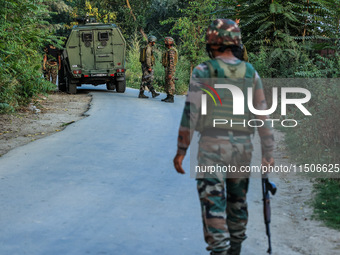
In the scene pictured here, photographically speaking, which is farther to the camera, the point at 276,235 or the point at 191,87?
the point at 276,235

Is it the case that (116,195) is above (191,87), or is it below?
below

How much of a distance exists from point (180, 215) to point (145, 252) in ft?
3.67

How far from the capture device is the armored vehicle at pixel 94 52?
19.9 metres

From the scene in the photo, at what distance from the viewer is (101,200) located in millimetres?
6309

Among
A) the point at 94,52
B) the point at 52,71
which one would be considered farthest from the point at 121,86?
the point at 52,71

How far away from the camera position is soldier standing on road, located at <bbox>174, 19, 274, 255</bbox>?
12.9 feet

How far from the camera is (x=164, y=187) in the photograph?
6.91m

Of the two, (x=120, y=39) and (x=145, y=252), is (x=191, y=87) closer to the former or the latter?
(x=145, y=252)

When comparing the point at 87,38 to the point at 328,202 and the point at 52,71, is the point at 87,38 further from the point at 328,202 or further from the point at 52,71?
the point at 328,202

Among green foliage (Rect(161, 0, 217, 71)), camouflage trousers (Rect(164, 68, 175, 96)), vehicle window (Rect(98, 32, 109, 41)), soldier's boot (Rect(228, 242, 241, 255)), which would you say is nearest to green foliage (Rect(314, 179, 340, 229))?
soldier's boot (Rect(228, 242, 241, 255))

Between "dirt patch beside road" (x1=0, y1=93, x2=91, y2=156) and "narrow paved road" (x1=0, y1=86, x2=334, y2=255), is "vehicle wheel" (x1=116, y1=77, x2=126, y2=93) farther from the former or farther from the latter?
"narrow paved road" (x1=0, y1=86, x2=334, y2=255)

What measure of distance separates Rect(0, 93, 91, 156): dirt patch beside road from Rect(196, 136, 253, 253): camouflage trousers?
5.92 meters

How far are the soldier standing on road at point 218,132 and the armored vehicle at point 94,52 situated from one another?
53.3 feet

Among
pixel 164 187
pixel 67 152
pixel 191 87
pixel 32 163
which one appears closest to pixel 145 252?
pixel 191 87
